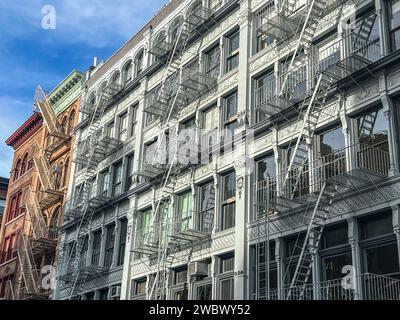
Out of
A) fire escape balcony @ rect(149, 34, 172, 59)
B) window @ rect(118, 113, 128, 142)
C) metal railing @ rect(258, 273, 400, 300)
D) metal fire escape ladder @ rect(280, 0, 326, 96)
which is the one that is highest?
fire escape balcony @ rect(149, 34, 172, 59)

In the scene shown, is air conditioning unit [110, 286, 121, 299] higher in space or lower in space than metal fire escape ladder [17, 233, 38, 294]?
lower

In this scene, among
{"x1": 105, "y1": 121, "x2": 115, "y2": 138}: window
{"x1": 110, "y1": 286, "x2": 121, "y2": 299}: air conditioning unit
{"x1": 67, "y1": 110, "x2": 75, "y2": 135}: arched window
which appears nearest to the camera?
{"x1": 110, "y1": 286, "x2": 121, "y2": 299}: air conditioning unit

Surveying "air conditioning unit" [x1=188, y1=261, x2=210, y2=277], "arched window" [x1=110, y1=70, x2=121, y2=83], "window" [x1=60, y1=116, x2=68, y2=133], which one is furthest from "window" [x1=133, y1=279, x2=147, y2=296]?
"window" [x1=60, y1=116, x2=68, y2=133]

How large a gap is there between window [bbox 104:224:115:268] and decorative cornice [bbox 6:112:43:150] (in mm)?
17458

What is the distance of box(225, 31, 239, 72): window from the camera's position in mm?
27441

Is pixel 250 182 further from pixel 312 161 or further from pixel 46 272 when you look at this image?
pixel 46 272

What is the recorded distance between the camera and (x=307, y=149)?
21375 mm

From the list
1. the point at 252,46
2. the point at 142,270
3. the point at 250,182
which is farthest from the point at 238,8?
the point at 142,270

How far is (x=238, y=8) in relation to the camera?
27.8m

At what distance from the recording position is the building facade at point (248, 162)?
18938mm

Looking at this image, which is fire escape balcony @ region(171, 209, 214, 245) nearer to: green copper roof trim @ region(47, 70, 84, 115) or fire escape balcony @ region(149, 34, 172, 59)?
fire escape balcony @ region(149, 34, 172, 59)

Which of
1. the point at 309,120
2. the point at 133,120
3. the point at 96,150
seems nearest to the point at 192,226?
the point at 309,120

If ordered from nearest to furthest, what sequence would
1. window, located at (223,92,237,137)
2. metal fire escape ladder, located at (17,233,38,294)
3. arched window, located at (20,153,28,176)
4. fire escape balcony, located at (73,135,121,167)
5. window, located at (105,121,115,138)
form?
window, located at (223,92,237,137)
fire escape balcony, located at (73,135,121,167)
window, located at (105,121,115,138)
metal fire escape ladder, located at (17,233,38,294)
arched window, located at (20,153,28,176)

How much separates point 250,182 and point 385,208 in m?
6.70
